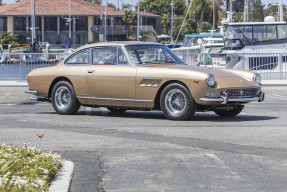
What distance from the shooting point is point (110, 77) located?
39.4 ft

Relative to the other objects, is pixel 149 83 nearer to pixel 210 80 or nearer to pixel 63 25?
pixel 210 80

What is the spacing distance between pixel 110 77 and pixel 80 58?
1.16 metres

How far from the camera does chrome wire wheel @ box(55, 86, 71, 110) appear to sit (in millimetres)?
12766

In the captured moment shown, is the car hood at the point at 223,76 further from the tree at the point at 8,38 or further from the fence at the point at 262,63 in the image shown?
the tree at the point at 8,38

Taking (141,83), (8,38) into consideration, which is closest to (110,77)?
(141,83)

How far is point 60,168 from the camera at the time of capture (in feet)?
21.3

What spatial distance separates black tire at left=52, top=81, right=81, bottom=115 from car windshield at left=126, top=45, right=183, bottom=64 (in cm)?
155

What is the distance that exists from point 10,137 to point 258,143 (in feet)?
12.2

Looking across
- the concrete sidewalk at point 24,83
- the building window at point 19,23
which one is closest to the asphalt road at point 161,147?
the concrete sidewalk at point 24,83

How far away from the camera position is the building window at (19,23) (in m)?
84.7

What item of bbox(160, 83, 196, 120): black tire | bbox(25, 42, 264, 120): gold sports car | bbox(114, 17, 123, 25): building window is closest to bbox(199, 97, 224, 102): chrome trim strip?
bbox(25, 42, 264, 120): gold sports car

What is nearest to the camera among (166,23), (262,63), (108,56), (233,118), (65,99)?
(233,118)

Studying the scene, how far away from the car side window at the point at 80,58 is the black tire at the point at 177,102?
218cm

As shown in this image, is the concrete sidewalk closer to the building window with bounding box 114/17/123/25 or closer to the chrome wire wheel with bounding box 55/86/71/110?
the chrome wire wheel with bounding box 55/86/71/110
